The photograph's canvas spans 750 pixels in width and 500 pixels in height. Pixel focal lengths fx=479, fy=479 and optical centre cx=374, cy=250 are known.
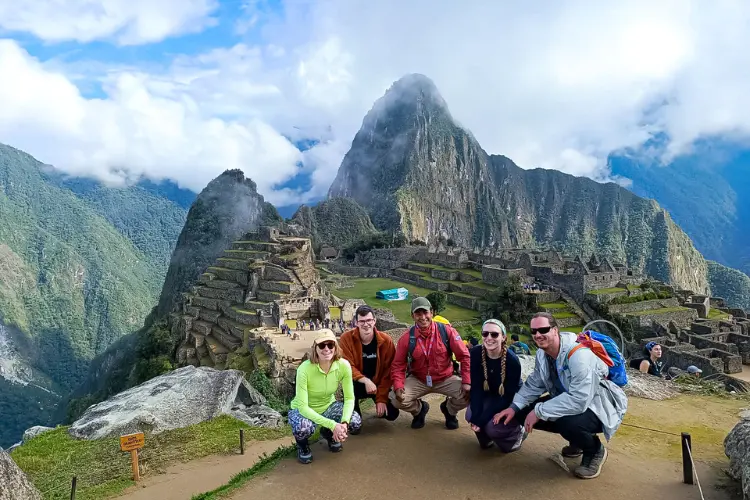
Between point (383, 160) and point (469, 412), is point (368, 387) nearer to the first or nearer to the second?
point (469, 412)

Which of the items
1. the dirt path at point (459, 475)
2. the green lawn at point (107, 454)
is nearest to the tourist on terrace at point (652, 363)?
the dirt path at point (459, 475)

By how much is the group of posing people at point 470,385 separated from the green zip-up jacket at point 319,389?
0.01 m

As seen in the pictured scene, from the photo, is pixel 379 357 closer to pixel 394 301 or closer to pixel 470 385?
pixel 470 385

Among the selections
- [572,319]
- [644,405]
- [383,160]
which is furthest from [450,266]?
[383,160]

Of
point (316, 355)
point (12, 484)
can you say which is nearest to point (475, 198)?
point (316, 355)

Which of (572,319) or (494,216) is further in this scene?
(494,216)

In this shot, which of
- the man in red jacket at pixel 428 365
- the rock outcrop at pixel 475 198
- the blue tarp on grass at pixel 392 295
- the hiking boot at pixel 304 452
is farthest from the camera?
Result: the rock outcrop at pixel 475 198

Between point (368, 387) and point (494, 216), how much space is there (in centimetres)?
15041

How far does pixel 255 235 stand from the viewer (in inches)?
1598

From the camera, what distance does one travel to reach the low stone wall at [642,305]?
25.8 metres

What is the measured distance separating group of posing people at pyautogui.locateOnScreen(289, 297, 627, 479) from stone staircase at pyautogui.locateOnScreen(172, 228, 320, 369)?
52.0 ft

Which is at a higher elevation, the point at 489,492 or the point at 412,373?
the point at 412,373

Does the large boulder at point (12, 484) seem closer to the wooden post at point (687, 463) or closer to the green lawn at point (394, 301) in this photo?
the wooden post at point (687, 463)

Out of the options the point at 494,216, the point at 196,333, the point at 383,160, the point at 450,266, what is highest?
the point at 383,160
